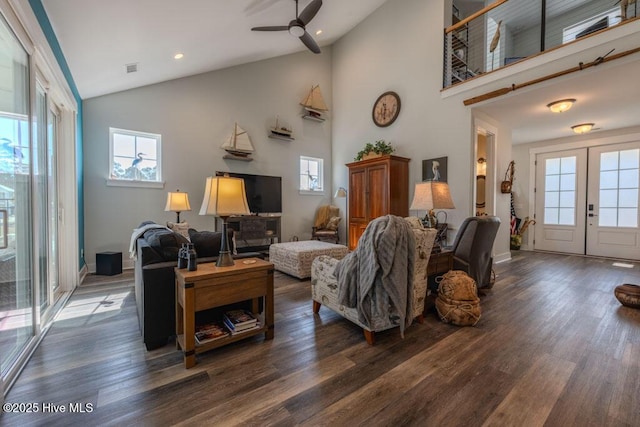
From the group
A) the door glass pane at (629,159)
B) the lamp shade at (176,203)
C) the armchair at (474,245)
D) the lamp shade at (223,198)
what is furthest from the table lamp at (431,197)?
the door glass pane at (629,159)

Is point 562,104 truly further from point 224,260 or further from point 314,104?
point 224,260

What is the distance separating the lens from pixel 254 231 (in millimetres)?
5328

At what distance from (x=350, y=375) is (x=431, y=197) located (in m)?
1.86

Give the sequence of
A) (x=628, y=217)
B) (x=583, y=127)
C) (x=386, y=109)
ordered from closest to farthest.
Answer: (x=583, y=127)
(x=628, y=217)
(x=386, y=109)

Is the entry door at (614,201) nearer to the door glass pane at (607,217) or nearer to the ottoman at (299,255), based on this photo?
the door glass pane at (607,217)

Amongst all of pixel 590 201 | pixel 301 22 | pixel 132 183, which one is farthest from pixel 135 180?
pixel 590 201

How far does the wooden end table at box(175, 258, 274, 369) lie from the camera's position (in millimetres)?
1732

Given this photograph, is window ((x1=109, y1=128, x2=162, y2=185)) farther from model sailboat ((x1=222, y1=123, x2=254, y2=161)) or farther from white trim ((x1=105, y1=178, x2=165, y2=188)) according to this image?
model sailboat ((x1=222, y1=123, x2=254, y2=161))

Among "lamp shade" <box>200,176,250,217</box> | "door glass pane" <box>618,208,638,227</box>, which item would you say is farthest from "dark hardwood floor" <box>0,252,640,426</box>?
"door glass pane" <box>618,208,638,227</box>

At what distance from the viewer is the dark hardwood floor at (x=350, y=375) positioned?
53.8 inches

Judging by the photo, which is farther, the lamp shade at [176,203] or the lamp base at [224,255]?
the lamp shade at [176,203]

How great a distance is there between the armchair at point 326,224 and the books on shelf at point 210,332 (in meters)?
3.87

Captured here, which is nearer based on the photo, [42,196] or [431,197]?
[42,196]

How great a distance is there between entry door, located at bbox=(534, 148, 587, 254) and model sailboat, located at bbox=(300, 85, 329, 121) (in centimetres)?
531
